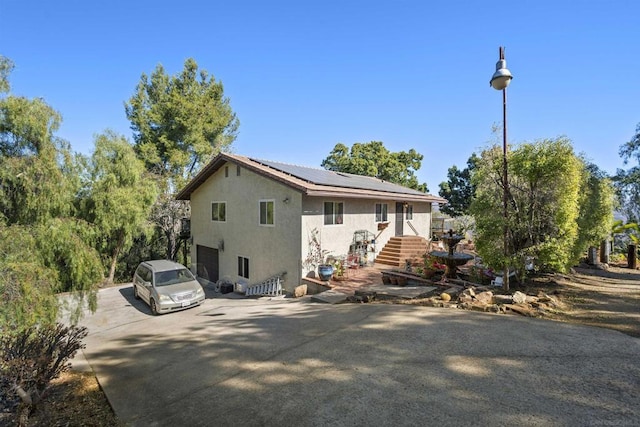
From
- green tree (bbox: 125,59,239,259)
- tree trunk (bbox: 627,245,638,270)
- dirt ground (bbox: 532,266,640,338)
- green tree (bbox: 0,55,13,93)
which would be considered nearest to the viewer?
dirt ground (bbox: 532,266,640,338)

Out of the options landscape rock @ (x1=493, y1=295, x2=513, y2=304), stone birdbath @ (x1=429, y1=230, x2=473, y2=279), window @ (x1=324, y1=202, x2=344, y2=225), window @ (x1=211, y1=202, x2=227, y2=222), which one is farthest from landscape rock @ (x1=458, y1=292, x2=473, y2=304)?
window @ (x1=211, y1=202, x2=227, y2=222)

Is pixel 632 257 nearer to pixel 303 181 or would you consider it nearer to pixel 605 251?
pixel 605 251

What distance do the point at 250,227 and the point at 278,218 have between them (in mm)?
2203

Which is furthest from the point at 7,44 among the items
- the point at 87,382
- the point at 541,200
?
the point at 541,200

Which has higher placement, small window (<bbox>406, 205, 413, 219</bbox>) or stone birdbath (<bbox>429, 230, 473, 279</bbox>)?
small window (<bbox>406, 205, 413, 219</bbox>)

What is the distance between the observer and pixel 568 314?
6.44 metres

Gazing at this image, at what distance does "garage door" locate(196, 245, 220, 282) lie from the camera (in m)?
16.4

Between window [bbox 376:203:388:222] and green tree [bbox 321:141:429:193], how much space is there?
53.6 feet

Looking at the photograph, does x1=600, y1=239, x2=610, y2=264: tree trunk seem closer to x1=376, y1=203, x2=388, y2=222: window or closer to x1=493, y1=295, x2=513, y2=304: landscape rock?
x1=376, y1=203, x2=388, y2=222: window

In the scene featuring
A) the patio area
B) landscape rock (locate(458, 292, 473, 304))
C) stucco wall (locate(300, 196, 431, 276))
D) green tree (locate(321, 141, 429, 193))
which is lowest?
the patio area

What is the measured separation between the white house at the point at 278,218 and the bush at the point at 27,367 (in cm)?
798

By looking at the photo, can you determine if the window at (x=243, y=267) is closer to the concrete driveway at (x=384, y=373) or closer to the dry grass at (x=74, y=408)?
the concrete driveway at (x=384, y=373)

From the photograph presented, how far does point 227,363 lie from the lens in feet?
16.9

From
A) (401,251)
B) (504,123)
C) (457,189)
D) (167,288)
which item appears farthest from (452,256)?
(457,189)
